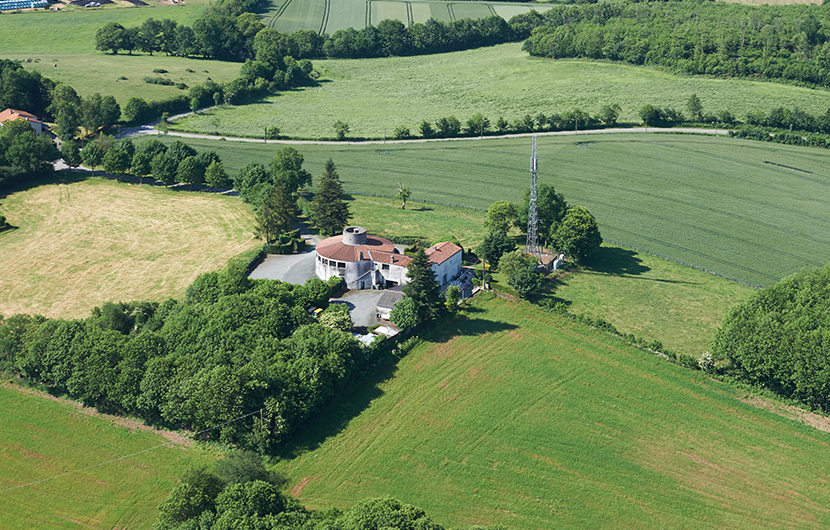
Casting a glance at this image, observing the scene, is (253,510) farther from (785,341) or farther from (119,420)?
(785,341)

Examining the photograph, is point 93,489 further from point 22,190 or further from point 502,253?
point 22,190

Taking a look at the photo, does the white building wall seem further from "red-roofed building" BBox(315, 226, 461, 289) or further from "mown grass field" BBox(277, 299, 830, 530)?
"mown grass field" BBox(277, 299, 830, 530)

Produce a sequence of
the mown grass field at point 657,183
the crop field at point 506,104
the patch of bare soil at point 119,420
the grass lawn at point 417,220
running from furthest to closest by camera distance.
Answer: the crop field at point 506,104
the grass lawn at point 417,220
the mown grass field at point 657,183
the patch of bare soil at point 119,420

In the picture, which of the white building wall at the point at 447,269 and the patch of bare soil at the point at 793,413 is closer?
the patch of bare soil at the point at 793,413

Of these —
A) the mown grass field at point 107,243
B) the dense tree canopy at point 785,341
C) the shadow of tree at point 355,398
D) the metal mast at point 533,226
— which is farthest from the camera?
the metal mast at point 533,226

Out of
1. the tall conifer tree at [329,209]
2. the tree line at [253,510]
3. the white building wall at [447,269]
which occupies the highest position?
the tall conifer tree at [329,209]

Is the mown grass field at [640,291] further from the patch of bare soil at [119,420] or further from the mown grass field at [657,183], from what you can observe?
the patch of bare soil at [119,420]

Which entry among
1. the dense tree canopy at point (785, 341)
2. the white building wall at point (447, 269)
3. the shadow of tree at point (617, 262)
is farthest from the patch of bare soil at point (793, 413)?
the white building wall at point (447, 269)
